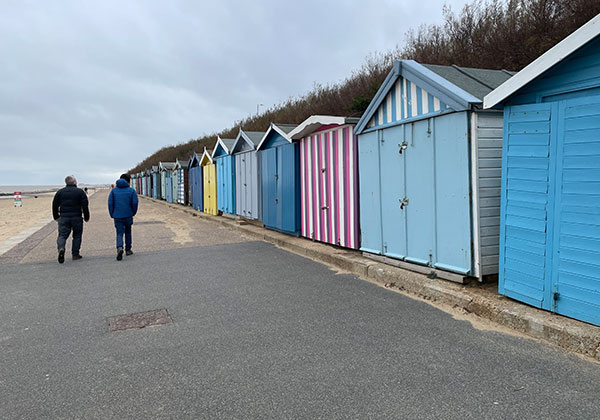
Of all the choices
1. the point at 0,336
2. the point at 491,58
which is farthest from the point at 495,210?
the point at 491,58

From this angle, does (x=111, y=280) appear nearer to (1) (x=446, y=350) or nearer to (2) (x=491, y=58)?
(1) (x=446, y=350)

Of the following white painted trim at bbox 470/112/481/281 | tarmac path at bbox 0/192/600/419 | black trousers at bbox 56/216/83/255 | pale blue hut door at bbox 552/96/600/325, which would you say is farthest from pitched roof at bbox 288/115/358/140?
black trousers at bbox 56/216/83/255

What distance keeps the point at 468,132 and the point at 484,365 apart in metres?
3.02

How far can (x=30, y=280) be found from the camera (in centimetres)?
712

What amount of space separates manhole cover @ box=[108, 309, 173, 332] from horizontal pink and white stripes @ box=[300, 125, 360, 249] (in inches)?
171

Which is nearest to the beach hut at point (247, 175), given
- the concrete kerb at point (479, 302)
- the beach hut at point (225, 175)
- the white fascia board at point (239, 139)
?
the white fascia board at point (239, 139)

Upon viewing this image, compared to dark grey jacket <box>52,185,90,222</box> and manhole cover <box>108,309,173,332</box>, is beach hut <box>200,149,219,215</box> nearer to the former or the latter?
Result: dark grey jacket <box>52,185,90,222</box>

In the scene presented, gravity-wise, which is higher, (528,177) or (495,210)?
(528,177)

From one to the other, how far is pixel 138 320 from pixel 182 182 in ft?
71.9

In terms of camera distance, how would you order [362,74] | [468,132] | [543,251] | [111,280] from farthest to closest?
[362,74], [111,280], [468,132], [543,251]

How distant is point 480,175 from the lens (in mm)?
5379

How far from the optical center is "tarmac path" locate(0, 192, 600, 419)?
2990mm

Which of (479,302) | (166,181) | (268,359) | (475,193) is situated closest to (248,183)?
(475,193)

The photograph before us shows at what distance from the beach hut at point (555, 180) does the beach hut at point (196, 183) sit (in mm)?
17967
